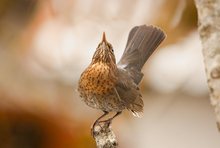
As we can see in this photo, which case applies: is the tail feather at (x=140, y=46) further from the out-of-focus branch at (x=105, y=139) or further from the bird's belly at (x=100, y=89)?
the out-of-focus branch at (x=105, y=139)

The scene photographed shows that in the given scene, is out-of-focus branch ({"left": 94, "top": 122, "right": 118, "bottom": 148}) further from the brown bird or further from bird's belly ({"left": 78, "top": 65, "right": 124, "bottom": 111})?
bird's belly ({"left": 78, "top": 65, "right": 124, "bottom": 111})

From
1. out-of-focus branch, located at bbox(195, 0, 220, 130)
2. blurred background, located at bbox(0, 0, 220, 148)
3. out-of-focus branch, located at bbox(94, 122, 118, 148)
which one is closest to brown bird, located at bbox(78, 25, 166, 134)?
out-of-focus branch, located at bbox(94, 122, 118, 148)

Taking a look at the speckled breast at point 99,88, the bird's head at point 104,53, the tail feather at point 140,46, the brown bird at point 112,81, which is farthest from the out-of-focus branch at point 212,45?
the tail feather at point 140,46

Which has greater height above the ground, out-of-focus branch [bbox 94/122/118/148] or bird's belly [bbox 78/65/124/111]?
bird's belly [bbox 78/65/124/111]

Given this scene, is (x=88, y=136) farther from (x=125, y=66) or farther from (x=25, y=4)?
(x=25, y=4)

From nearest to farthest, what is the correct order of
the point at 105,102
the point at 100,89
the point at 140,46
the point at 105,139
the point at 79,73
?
the point at 105,139 < the point at 105,102 < the point at 100,89 < the point at 140,46 < the point at 79,73

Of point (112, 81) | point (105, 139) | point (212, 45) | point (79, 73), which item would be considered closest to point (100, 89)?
point (112, 81)

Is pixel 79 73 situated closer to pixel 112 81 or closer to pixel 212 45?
pixel 112 81

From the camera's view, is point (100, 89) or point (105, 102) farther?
point (100, 89)
